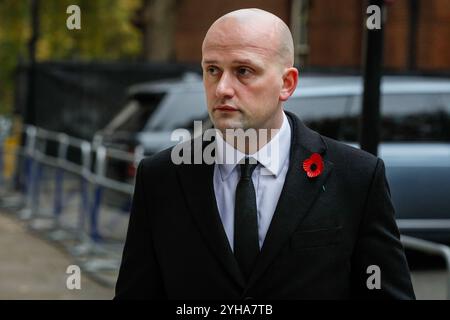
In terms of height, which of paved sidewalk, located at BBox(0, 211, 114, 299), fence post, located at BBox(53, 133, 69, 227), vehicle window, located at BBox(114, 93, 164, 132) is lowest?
paved sidewalk, located at BBox(0, 211, 114, 299)

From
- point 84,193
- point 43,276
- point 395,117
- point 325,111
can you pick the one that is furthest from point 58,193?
point 395,117

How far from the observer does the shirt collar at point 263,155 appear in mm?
2717

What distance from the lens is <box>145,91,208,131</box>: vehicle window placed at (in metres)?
11.8

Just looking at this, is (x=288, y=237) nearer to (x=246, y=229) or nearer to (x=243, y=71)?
(x=246, y=229)

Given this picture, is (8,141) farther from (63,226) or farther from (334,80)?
(334,80)

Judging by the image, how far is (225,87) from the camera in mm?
2600

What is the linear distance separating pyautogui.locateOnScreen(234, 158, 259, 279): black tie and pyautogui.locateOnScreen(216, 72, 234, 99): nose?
0.79 feet

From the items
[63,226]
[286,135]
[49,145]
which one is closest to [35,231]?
[63,226]

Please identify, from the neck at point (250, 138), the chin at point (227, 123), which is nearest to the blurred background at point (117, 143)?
the neck at point (250, 138)

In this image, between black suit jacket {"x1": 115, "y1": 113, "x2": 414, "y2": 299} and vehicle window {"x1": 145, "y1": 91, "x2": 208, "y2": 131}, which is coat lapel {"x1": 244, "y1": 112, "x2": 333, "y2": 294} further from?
vehicle window {"x1": 145, "y1": 91, "x2": 208, "y2": 131}

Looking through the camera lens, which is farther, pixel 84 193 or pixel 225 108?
pixel 84 193

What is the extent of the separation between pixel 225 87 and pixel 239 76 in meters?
0.06

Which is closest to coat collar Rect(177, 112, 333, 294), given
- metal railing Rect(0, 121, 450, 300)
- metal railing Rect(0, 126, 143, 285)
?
metal railing Rect(0, 121, 450, 300)

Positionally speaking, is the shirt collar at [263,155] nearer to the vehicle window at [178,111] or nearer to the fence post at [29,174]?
the vehicle window at [178,111]
